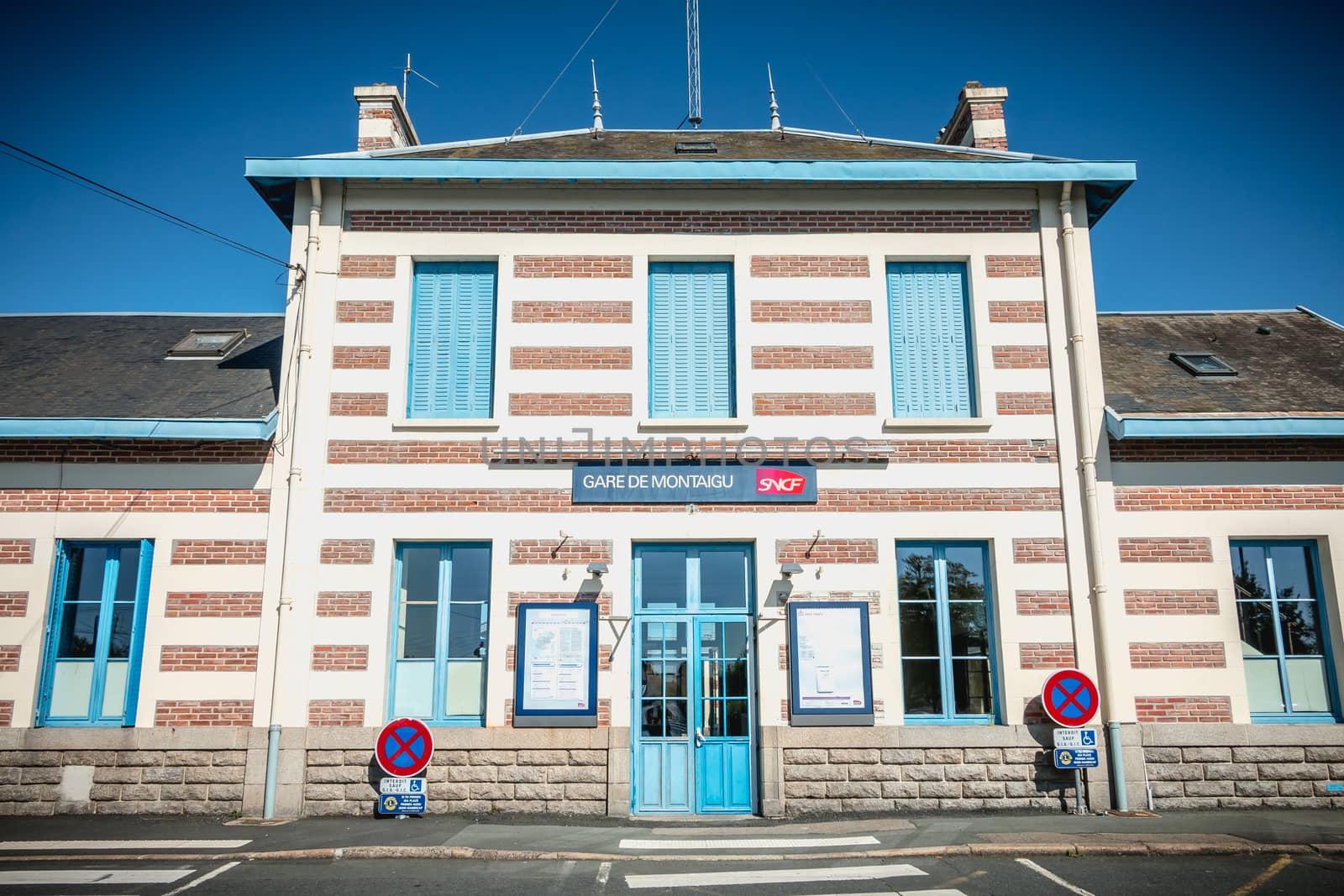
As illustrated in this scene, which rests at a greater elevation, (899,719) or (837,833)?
(899,719)

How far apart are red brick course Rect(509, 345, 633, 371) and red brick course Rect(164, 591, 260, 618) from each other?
3.55 m

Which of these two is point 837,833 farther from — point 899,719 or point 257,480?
point 257,480

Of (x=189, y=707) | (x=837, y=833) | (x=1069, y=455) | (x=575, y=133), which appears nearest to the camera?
(x=837, y=833)

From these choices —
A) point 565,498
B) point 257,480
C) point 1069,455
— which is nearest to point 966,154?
point 1069,455

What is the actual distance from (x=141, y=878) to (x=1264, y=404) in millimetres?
11481

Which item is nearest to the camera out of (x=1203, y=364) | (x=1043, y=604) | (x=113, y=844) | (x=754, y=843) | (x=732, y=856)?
(x=732, y=856)

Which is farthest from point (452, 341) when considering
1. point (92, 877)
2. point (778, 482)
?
point (92, 877)

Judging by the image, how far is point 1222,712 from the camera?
9719mm

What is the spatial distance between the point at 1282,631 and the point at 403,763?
29.5 ft

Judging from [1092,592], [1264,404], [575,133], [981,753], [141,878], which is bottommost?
[141,878]

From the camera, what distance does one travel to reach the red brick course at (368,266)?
34.8 feet

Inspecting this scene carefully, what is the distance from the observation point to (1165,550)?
10.0 meters

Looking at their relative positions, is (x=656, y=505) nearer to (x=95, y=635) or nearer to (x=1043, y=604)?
(x=1043, y=604)

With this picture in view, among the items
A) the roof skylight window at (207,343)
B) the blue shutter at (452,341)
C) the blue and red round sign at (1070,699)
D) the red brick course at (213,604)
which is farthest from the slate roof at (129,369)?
the blue and red round sign at (1070,699)
